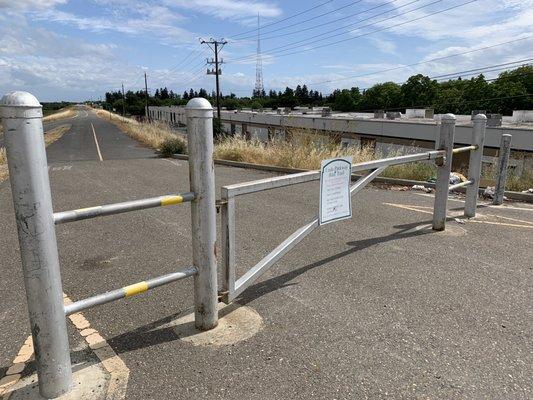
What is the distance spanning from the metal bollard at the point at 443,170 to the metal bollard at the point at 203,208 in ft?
11.6

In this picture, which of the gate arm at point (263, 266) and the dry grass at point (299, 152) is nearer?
the gate arm at point (263, 266)

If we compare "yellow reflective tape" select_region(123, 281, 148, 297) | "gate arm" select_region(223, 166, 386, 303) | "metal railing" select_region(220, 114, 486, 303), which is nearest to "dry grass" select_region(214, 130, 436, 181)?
"metal railing" select_region(220, 114, 486, 303)

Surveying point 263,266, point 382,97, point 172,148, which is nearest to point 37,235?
point 263,266

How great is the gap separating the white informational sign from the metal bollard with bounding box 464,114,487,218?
283 cm

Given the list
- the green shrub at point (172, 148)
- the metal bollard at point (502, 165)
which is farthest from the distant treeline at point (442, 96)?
the metal bollard at point (502, 165)

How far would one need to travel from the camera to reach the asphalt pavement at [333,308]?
106 inches

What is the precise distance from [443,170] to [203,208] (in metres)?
3.71

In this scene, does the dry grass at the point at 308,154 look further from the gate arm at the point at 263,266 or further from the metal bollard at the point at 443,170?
the gate arm at the point at 263,266

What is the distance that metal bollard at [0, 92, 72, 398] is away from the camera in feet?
6.95

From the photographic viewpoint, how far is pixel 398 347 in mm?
3041

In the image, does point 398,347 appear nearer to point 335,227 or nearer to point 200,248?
point 200,248

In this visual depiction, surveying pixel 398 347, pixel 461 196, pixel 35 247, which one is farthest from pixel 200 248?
pixel 461 196

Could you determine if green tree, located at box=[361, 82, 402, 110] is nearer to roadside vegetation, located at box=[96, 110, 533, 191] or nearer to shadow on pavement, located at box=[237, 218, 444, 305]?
roadside vegetation, located at box=[96, 110, 533, 191]

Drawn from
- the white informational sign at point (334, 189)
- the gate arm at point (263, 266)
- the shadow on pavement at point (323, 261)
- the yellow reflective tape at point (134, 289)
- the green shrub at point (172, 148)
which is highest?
the white informational sign at point (334, 189)
